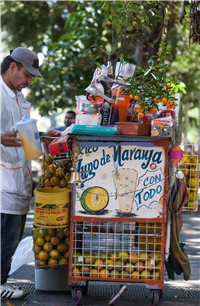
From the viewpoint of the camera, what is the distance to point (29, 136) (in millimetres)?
2658

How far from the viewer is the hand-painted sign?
2805mm

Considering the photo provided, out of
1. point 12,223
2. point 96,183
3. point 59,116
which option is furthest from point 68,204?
point 59,116

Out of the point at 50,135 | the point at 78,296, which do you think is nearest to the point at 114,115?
the point at 50,135

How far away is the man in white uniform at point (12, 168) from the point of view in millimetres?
2998

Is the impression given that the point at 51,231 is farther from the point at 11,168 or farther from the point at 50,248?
the point at 11,168

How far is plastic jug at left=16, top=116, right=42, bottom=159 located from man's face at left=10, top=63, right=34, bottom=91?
0.54 meters

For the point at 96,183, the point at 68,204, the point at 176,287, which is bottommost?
the point at 176,287

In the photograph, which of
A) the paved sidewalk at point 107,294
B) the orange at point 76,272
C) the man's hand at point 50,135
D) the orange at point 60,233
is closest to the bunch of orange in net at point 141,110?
the man's hand at point 50,135

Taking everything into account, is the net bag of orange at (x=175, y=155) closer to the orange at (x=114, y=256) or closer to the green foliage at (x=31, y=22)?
the orange at (x=114, y=256)

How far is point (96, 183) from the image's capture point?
283cm

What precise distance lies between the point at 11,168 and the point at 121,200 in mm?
970

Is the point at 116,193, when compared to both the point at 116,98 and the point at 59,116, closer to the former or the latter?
the point at 116,98

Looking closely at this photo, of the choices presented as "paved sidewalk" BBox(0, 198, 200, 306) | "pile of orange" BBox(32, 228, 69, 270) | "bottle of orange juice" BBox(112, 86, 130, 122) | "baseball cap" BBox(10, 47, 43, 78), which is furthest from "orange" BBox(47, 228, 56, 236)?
"baseball cap" BBox(10, 47, 43, 78)

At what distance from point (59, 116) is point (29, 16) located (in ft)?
11.8
